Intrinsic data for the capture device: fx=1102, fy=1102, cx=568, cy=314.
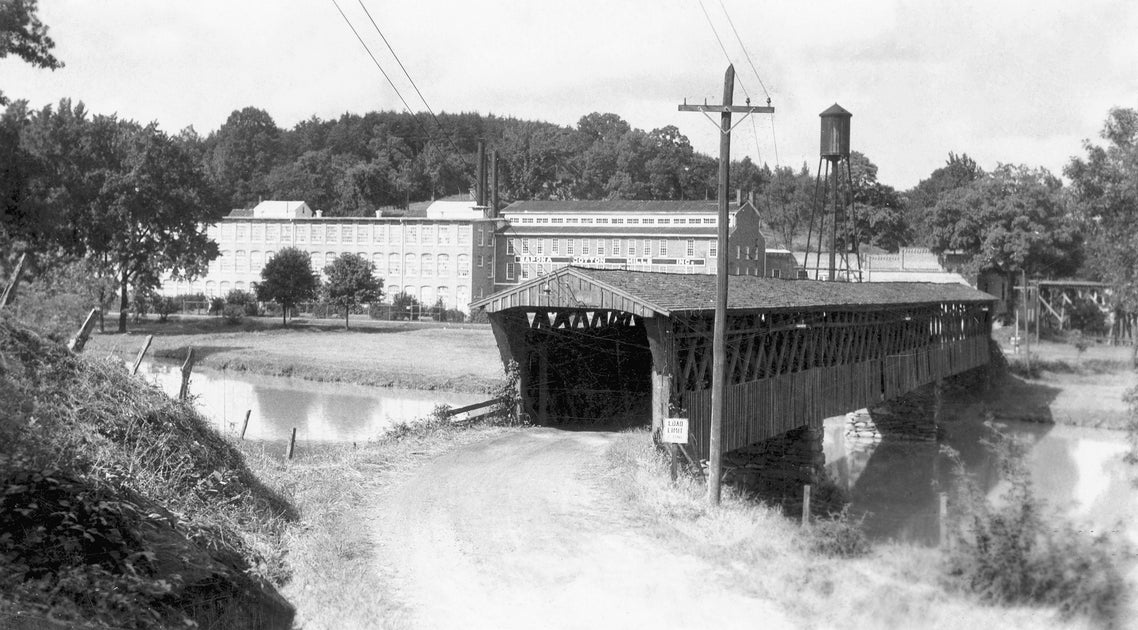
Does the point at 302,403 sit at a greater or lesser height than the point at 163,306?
lesser

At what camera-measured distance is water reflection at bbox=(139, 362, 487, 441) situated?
106 feet

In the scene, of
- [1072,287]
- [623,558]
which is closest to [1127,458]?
[623,558]

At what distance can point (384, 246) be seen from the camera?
82375 mm

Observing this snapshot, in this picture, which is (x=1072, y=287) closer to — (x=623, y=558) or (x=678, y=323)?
(x=678, y=323)

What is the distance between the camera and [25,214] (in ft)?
70.7

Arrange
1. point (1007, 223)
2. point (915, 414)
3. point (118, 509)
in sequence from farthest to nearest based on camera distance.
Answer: point (1007, 223) < point (915, 414) < point (118, 509)

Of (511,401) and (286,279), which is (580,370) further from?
(286,279)

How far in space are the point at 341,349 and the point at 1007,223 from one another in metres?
42.3

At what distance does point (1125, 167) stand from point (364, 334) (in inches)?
1709

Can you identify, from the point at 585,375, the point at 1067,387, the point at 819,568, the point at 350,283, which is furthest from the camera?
the point at 350,283

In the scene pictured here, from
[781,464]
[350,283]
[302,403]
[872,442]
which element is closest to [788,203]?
[350,283]

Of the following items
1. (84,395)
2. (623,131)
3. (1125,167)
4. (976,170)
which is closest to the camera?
(84,395)

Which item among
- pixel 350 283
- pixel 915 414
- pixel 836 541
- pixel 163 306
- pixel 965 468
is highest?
pixel 350 283

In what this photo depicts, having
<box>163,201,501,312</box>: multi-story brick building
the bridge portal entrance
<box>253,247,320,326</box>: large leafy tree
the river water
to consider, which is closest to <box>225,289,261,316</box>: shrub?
<box>163,201,501,312</box>: multi-story brick building
